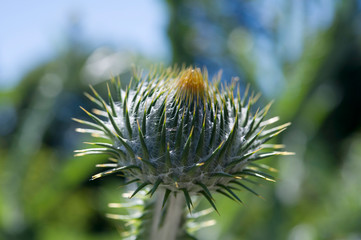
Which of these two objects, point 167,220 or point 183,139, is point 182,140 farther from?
point 167,220

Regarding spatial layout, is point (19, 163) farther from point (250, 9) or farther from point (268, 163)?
point (250, 9)

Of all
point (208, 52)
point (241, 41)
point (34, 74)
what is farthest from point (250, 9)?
point (34, 74)

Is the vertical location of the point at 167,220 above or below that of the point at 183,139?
below

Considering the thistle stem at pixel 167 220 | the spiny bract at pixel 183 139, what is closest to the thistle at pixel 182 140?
the spiny bract at pixel 183 139

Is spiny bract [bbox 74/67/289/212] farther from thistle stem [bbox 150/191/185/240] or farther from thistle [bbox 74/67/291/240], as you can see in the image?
thistle stem [bbox 150/191/185/240]

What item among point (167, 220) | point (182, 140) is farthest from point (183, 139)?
point (167, 220)

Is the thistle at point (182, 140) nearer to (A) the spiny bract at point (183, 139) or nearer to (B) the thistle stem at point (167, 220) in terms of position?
(A) the spiny bract at point (183, 139)

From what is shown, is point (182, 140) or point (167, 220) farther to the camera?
point (167, 220)

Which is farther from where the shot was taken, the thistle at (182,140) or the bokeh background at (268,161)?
the bokeh background at (268,161)
